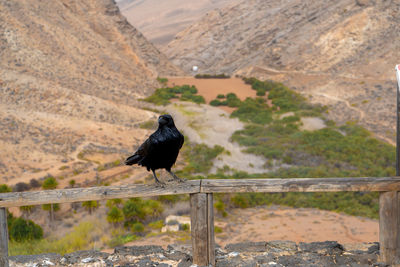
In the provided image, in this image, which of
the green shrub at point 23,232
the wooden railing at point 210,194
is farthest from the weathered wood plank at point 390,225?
the green shrub at point 23,232

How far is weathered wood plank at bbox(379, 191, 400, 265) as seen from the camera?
402 cm

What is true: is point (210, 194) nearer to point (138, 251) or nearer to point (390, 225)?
point (138, 251)

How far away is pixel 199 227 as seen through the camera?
404 centimetres

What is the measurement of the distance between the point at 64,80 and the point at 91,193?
2481 centimetres

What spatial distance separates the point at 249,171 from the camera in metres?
17.2

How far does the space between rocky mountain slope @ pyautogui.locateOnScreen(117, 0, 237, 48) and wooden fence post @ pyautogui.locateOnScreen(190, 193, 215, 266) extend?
3258 inches

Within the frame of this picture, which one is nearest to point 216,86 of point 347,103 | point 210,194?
point 347,103

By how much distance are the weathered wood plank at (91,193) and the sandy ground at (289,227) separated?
14.0 ft

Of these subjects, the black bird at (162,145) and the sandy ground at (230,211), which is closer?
the black bird at (162,145)

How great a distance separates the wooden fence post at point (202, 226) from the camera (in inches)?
158

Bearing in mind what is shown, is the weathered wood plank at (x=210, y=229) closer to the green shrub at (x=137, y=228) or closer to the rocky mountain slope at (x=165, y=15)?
the green shrub at (x=137, y=228)

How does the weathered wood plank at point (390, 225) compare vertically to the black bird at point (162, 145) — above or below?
below

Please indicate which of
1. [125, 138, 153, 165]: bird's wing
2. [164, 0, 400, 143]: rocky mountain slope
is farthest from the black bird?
[164, 0, 400, 143]: rocky mountain slope

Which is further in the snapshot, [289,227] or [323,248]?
[289,227]
